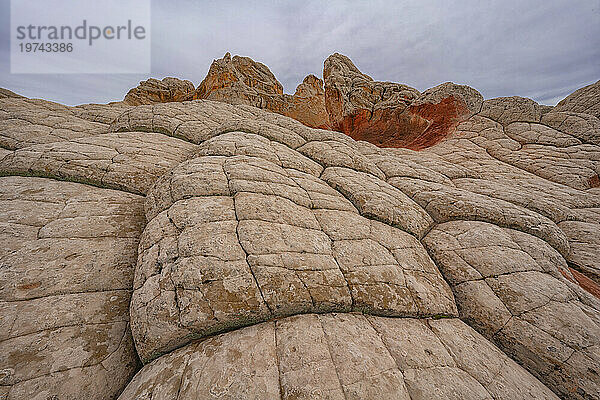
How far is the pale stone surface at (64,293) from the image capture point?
83.5 inches

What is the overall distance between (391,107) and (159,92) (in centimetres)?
2239

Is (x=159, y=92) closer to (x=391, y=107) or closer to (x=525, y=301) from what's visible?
(x=391, y=107)

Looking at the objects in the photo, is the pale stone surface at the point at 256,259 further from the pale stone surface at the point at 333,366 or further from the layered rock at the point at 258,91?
the layered rock at the point at 258,91

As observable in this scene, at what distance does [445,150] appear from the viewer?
1113 cm

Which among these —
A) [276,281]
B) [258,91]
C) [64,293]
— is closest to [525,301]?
[276,281]

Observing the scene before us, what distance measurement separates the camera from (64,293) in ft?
8.90

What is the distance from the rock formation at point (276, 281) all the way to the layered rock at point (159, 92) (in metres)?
17.8

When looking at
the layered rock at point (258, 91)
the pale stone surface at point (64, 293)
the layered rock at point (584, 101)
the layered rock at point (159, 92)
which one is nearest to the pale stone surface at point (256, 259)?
the pale stone surface at point (64, 293)

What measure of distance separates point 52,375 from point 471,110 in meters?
19.4

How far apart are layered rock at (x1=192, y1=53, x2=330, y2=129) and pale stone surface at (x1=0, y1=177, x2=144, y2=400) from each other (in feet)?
48.3

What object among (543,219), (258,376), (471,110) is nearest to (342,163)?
(543,219)

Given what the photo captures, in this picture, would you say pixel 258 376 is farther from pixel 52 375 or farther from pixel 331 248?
pixel 52 375

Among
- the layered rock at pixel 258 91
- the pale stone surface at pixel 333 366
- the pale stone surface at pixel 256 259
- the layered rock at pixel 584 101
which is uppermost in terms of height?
the layered rock at pixel 258 91

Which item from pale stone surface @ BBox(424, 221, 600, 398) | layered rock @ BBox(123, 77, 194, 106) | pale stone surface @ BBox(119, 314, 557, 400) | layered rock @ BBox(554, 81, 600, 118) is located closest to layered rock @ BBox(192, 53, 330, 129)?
layered rock @ BBox(123, 77, 194, 106)
